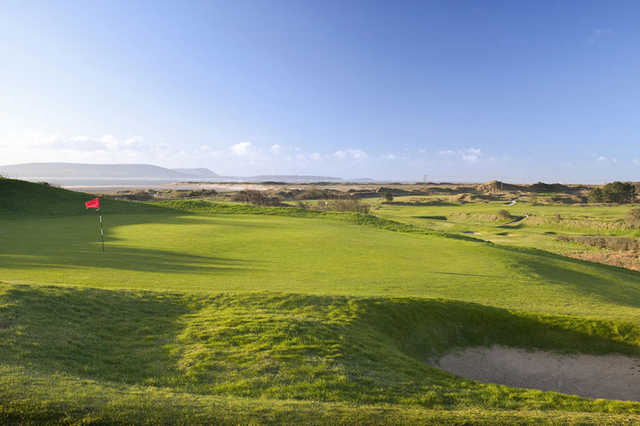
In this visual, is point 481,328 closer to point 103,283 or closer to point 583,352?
point 583,352

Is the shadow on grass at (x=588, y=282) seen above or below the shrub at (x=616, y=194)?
below

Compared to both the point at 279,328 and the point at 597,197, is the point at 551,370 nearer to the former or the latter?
the point at 279,328

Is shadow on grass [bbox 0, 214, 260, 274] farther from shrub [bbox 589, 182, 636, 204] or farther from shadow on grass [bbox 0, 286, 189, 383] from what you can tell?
shrub [bbox 589, 182, 636, 204]

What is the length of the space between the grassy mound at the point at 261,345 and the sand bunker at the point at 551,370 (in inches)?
17.0

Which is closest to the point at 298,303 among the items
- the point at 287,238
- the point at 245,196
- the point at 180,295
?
the point at 180,295

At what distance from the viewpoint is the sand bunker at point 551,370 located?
8.48 meters

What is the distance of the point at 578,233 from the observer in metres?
52.7

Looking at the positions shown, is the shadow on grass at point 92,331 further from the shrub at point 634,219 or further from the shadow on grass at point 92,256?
the shrub at point 634,219

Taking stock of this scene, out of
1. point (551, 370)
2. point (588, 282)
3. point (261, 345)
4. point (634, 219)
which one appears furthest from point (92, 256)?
point (634, 219)

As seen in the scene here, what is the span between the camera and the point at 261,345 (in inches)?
287

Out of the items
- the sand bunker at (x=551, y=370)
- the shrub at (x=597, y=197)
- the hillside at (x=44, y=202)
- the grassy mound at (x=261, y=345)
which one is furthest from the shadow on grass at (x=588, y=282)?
the shrub at (x=597, y=197)

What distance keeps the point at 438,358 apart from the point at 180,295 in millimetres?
7409

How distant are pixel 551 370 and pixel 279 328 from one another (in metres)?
7.42

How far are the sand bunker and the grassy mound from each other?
43 centimetres
